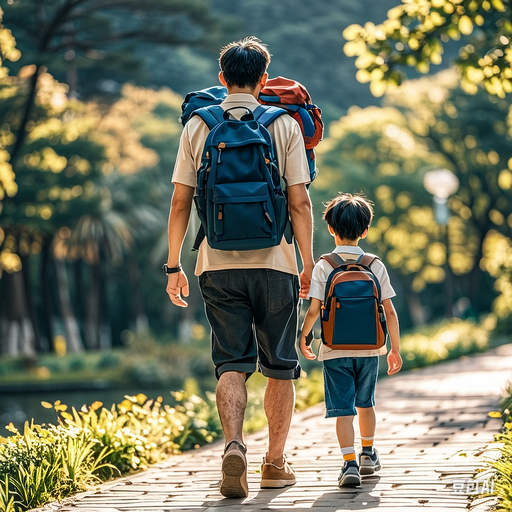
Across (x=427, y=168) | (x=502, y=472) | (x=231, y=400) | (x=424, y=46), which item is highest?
(x=427, y=168)

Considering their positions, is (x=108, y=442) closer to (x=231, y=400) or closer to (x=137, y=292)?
(x=231, y=400)

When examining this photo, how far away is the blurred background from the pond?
102mm

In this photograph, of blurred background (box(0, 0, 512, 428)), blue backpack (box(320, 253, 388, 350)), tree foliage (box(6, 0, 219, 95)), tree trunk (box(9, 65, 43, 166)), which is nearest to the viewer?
blue backpack (box(320, 253, 388, 350))

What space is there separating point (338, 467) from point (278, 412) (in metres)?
0.75

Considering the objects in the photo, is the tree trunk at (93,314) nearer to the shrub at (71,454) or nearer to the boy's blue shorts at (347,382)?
the shrub at (71,454)

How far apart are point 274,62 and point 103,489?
5836cm

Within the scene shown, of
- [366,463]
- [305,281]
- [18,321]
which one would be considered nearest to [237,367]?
[305,281]

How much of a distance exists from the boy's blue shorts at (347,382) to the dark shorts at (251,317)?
0.71 ft

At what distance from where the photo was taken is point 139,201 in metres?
36.7

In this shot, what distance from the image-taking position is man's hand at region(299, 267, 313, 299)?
4285 mm

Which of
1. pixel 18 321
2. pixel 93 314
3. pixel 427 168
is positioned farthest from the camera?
pixel 427 168

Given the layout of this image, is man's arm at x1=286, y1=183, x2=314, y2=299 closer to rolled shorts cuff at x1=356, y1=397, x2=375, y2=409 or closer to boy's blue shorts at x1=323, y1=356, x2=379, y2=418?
boy's blue shorts at x1=323, y1=356, x2=379, y2=418

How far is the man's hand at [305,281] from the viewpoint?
14.1ft

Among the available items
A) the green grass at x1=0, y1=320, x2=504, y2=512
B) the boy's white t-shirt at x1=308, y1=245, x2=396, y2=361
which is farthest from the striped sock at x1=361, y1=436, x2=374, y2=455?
the green grass at x1=0, y1=320, x2=504, y2=512
